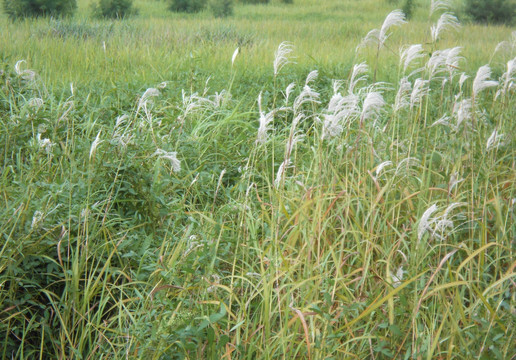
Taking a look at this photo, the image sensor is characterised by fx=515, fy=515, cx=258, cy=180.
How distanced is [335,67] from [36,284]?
4604 millimetres

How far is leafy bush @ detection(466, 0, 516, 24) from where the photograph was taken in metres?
14.9

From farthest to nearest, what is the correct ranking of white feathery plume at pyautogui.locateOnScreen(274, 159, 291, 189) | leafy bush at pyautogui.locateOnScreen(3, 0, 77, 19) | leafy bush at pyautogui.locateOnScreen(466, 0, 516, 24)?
1. leafy bush at pyautogui.locateOnScreen(466, 0, 516, 24)
2. leafy bush at pyautogui.locateOnScreen(3, 0, 77, 19)
3. white feathery plume at pyautogui.locateOnScreen(274, 159, 291, 189)

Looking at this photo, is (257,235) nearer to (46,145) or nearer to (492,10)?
(46,145)

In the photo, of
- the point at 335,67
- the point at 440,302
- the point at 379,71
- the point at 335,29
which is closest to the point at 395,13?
the point at 440,302

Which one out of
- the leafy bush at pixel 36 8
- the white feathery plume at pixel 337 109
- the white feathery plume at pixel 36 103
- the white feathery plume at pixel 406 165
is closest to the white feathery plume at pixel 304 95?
the white feathery plume at pixel 337 109

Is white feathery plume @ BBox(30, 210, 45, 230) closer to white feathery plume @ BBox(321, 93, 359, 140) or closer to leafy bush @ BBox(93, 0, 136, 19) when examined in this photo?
white feathery plume @ BBox(321, 93, 359, 140)

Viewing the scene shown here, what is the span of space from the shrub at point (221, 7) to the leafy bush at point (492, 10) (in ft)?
23.0

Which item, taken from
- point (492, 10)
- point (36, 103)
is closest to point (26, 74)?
point (36, 103)

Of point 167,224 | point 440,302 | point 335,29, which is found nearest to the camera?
point 440,302

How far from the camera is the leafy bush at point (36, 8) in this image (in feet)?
33.0

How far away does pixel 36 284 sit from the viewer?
234cm

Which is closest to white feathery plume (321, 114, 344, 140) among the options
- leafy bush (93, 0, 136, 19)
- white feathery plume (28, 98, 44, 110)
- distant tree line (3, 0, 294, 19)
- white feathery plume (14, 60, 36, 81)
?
white feathery plume (28, 98, 44, 110)

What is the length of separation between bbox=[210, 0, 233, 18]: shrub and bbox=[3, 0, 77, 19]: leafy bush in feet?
13.7

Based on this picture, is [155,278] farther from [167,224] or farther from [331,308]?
[331,308]
